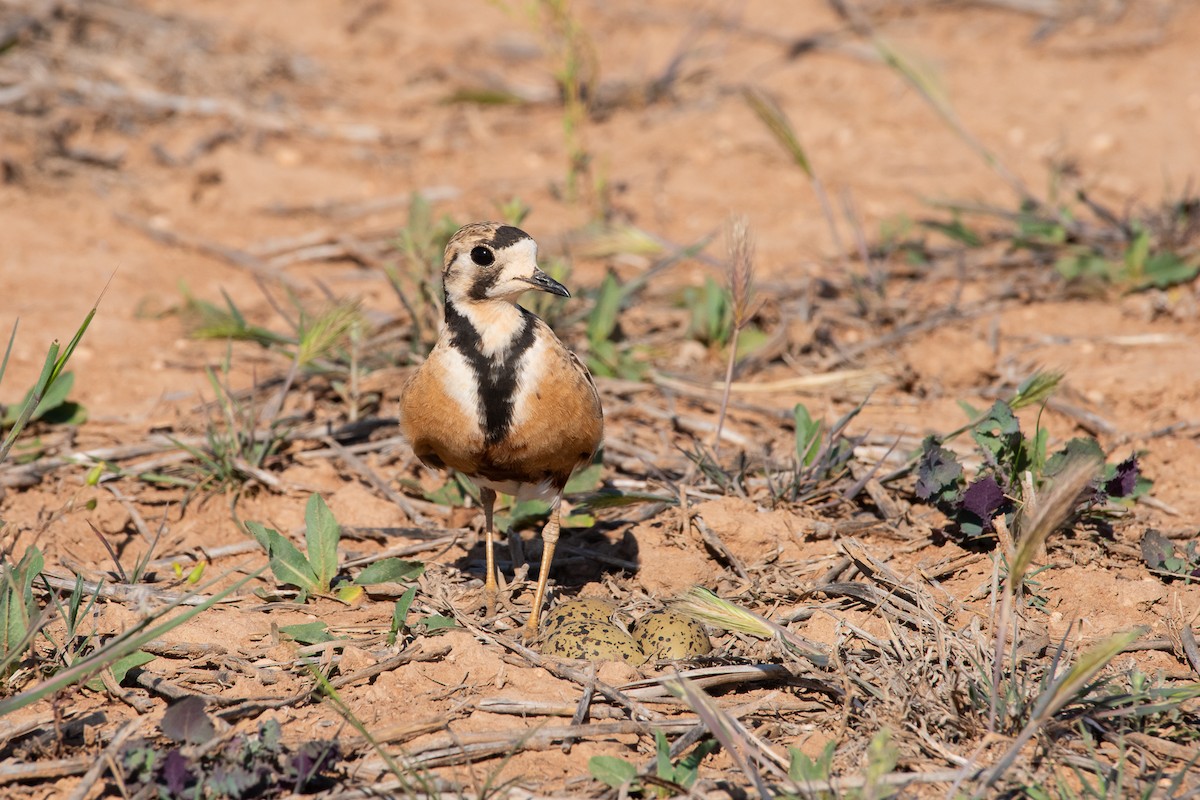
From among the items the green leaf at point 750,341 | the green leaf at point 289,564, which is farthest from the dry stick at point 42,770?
the green leaf at point 750,341

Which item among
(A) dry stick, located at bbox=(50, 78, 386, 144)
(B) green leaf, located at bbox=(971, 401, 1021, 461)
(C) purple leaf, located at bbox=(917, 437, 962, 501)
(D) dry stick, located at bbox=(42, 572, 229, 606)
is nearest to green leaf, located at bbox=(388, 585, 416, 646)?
(D) dry stick, located at bbox=(42, 572, 229, 606)

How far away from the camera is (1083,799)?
372cm

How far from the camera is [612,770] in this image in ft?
12.4

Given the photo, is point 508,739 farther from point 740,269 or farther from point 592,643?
point 740,269

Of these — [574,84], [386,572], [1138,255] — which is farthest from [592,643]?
[574,84]

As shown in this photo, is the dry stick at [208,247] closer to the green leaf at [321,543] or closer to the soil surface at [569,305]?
the soil surface at [569,305]

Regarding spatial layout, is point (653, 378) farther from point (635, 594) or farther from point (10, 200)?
point (10, 200)

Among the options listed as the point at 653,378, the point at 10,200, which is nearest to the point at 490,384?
the point at 653,378

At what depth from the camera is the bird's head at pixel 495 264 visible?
479 cm

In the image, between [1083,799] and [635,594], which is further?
[635,594]

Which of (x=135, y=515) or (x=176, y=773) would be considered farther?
(x=135, y=515)

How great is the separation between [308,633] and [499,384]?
120cm

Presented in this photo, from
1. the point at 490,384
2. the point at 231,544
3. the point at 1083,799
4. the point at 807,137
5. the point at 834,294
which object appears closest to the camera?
the point at 1083,799

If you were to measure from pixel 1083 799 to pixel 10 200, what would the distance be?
820cm
